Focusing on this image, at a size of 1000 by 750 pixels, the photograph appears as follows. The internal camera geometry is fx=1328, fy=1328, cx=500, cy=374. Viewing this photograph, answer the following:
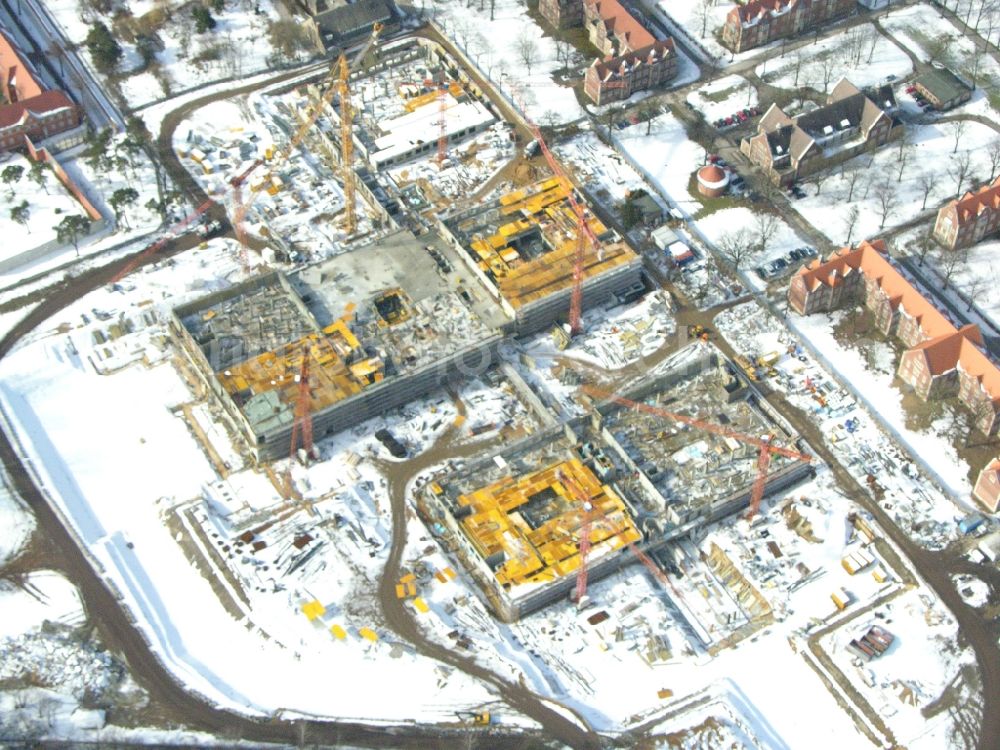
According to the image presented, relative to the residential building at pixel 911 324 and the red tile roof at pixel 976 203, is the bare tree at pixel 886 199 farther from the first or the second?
the residential building at pixel 911 324

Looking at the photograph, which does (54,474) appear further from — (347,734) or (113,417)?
Answer: (347,734)

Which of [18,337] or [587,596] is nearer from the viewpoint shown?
[587,596]

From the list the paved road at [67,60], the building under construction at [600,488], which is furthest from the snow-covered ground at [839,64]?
the paved road at [67,60]

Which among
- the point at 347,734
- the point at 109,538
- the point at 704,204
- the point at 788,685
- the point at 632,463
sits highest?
the point at 704,204

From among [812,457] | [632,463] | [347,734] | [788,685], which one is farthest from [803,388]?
[347,734]

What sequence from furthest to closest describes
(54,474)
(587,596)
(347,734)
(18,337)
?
(18,337) < (54,474) < (587,596) < (347,734)

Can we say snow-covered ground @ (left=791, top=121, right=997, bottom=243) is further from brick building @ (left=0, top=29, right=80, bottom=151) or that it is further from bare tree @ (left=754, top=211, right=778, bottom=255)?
brick building @ (left=0, top=29, right=80, bottom=151)

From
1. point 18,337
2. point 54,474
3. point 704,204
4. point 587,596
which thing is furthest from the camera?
point 704,204

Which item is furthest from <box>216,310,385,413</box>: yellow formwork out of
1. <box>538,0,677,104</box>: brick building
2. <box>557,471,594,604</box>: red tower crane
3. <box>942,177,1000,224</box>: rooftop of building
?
<box>942,177,1000,224</box>: rooftop of building
